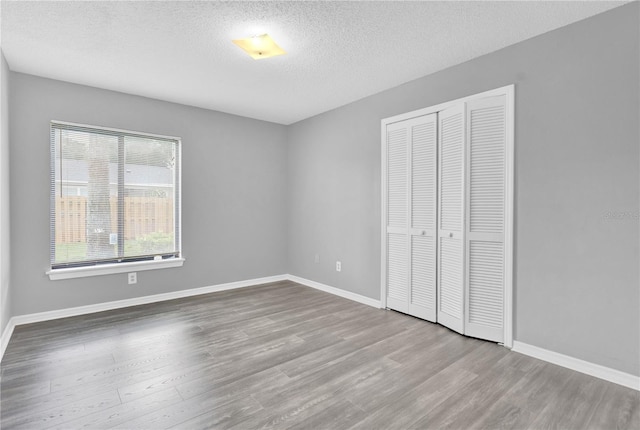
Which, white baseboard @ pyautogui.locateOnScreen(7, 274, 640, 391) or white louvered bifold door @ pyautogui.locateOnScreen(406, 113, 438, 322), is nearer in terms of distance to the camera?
white baseboard @ pyautogui.locateOnScreen(7, 274, 640, 391)

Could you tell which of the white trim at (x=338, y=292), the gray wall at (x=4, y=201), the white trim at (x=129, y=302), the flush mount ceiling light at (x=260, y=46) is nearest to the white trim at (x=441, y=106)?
the flush mount ceiling light at (x=260, y=46)

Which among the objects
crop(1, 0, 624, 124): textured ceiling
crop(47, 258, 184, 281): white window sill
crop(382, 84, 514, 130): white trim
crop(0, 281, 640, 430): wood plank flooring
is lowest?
crop(0, 281, 640, 430): wood plank flooring

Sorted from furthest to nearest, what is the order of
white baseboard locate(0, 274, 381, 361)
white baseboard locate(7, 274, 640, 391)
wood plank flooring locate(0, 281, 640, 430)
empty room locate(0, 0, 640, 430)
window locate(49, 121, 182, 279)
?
window locate(49, 121, 182, 279) < white baseboard locate(0, 274, 381, 361) < white baseboard locate(7, 274, 640, 391) < empty room locate(0, 0, 640, 430) < wood plank flooring locate(0, 281, 640, 430)

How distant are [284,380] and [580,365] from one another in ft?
7.12

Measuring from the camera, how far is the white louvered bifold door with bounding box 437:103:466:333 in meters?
3.02

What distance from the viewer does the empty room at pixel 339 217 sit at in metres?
2.13

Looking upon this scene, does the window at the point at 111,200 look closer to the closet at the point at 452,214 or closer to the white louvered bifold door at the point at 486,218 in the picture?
the closet at the point at 452,214

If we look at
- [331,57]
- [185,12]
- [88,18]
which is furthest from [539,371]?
[88,18]

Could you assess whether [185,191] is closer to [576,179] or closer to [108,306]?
[108,306]

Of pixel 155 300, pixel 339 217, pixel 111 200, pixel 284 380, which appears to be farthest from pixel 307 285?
pixel 111 200

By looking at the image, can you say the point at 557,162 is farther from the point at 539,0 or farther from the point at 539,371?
the point at 539,371

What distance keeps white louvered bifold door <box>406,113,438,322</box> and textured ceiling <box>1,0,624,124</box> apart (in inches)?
24.9

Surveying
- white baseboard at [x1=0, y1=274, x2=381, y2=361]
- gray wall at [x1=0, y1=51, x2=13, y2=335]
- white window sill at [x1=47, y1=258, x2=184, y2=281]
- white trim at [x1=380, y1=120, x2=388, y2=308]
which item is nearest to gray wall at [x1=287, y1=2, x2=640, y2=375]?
white trim at [x1=380, y1=120, x2=388, y2=308]

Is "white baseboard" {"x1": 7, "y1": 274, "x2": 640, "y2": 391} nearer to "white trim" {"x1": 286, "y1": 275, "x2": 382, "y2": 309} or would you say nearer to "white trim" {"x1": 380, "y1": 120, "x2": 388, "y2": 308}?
"white trim" {"x1": 286, "y1": 275, "x2": 382, "y2": 309}
